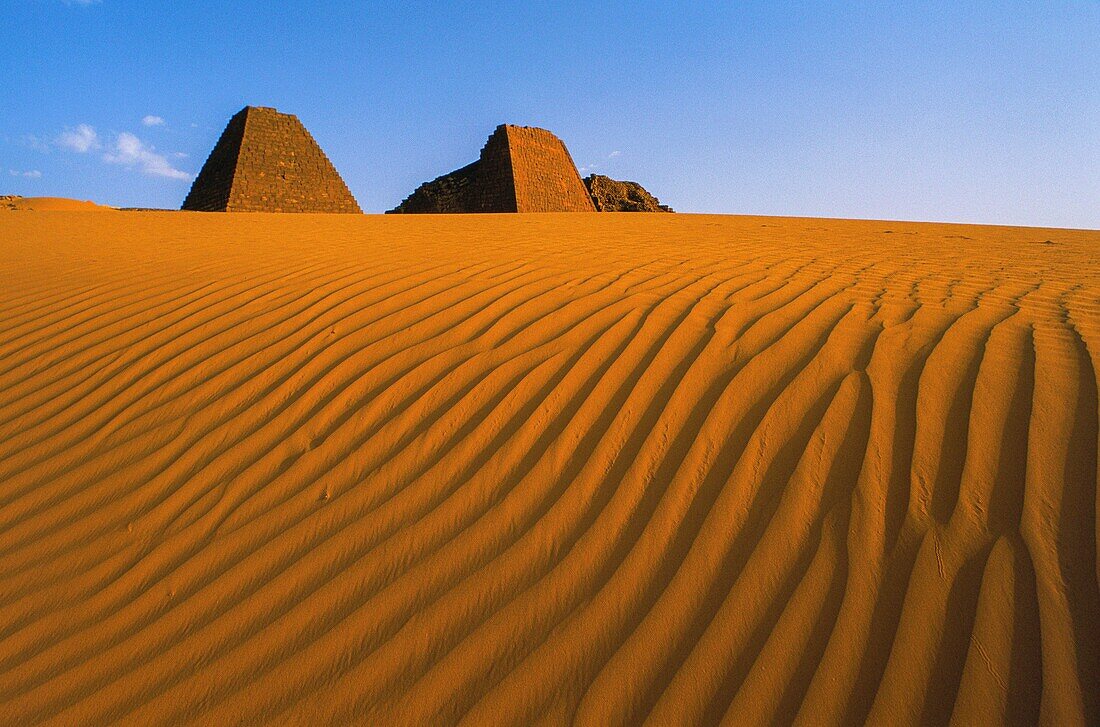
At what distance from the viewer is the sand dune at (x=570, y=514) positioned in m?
1.36

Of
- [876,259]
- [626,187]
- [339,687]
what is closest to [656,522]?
[339,687]

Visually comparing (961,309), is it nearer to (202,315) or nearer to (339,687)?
(339,687)

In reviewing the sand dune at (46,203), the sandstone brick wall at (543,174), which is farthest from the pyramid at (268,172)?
the sandstone brick wall at (543,174)

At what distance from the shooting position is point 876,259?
469 centimetres

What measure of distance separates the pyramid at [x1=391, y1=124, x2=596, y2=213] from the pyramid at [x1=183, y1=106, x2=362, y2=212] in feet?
19.1

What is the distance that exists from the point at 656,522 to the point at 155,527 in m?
1.46

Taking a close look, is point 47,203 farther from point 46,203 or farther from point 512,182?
point 512,182

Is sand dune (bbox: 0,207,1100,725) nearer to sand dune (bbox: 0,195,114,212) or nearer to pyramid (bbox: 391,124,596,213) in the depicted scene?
sand dune (bbox: 0,195,114,212)

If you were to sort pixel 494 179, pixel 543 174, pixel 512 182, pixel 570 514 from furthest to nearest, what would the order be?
pixel 543 174 < pixel 494 179 < pixel 512 182 < pixel 570 514

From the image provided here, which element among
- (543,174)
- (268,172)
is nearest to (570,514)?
(268,172)

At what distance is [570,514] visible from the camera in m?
1.78

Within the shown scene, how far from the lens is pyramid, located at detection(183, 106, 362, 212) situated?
67.9 feet

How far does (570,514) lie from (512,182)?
24559 mm

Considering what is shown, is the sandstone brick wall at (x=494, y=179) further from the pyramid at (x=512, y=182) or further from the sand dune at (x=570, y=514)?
the sand dune at (x=570, y=514)
